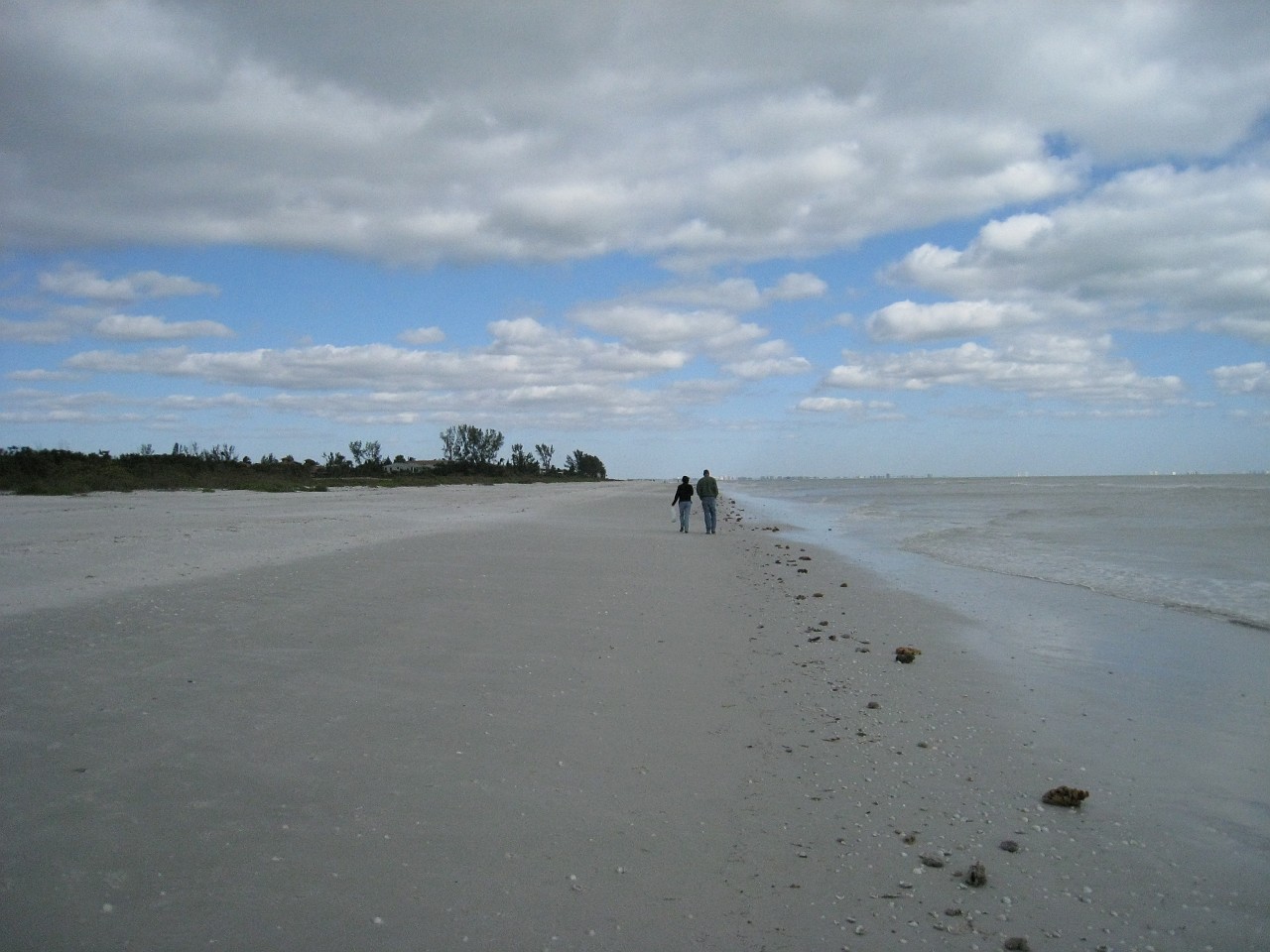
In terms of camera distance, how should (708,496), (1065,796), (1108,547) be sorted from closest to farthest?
(1065,796) → (1108,547) → (708,496)

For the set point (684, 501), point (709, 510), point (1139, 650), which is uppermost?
point (684, 501)

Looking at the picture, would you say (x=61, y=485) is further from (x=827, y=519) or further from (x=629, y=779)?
(x=629, y=779)

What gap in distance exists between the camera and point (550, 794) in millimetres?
4543

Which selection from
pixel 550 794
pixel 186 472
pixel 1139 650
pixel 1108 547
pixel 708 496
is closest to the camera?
pixel 550 794

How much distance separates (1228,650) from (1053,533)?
17.4m

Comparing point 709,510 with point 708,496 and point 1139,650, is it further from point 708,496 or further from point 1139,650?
point 1139,650

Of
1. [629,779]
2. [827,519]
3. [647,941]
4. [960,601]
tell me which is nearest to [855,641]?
[960,601]

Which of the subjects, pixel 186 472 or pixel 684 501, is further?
pixel 186 472

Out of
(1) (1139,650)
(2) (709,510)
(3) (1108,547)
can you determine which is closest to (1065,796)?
(1) (1139,650)

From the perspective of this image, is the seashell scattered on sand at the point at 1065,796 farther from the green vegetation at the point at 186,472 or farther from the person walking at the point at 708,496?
the green vegetation at the point at 186,472

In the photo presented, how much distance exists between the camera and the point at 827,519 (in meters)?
34.8

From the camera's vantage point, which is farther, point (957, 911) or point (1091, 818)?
→ point (1091, 818)

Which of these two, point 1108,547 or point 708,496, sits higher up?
point 708,496

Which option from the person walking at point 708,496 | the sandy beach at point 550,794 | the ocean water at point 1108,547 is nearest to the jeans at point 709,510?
the person walking at point 708,496
